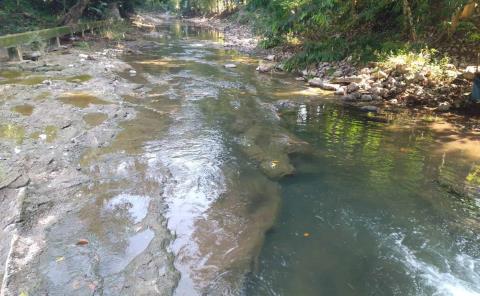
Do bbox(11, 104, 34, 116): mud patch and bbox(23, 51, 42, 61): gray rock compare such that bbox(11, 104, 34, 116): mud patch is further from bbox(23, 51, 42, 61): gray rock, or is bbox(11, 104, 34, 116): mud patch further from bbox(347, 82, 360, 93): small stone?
bbox(347, 82, 360, 93): small stone

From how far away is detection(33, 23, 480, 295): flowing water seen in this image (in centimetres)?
363

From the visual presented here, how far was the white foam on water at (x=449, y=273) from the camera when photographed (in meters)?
3.52

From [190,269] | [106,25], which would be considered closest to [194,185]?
[190,269]

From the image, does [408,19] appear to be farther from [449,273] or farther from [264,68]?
[449,273]

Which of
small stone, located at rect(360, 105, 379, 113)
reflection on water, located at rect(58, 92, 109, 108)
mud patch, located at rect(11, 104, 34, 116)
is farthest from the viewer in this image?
small stone, located at rect(360, 105, 379, 113)

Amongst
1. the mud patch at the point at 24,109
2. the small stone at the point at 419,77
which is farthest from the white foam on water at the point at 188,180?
the small stone at the point at 419,77

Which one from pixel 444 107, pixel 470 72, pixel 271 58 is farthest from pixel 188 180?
pixel 271 58

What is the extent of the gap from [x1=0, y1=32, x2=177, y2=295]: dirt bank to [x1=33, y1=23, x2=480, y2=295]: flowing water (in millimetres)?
32

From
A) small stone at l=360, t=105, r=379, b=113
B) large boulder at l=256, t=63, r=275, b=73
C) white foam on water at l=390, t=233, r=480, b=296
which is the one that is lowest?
white foam on water at l=390, t=233, r=480, b=296

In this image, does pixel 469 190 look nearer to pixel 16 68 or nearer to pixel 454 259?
pixel 454 259

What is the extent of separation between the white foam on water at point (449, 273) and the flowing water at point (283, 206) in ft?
0.04

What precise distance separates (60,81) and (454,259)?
32.4 ft

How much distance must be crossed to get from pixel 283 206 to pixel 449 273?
6.18ft

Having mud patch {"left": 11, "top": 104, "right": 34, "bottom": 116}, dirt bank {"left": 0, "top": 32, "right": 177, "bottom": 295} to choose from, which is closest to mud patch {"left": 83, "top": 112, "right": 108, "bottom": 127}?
dirt bank {"left": 0, "top": 32, "right": 177, "bottom": 295}
